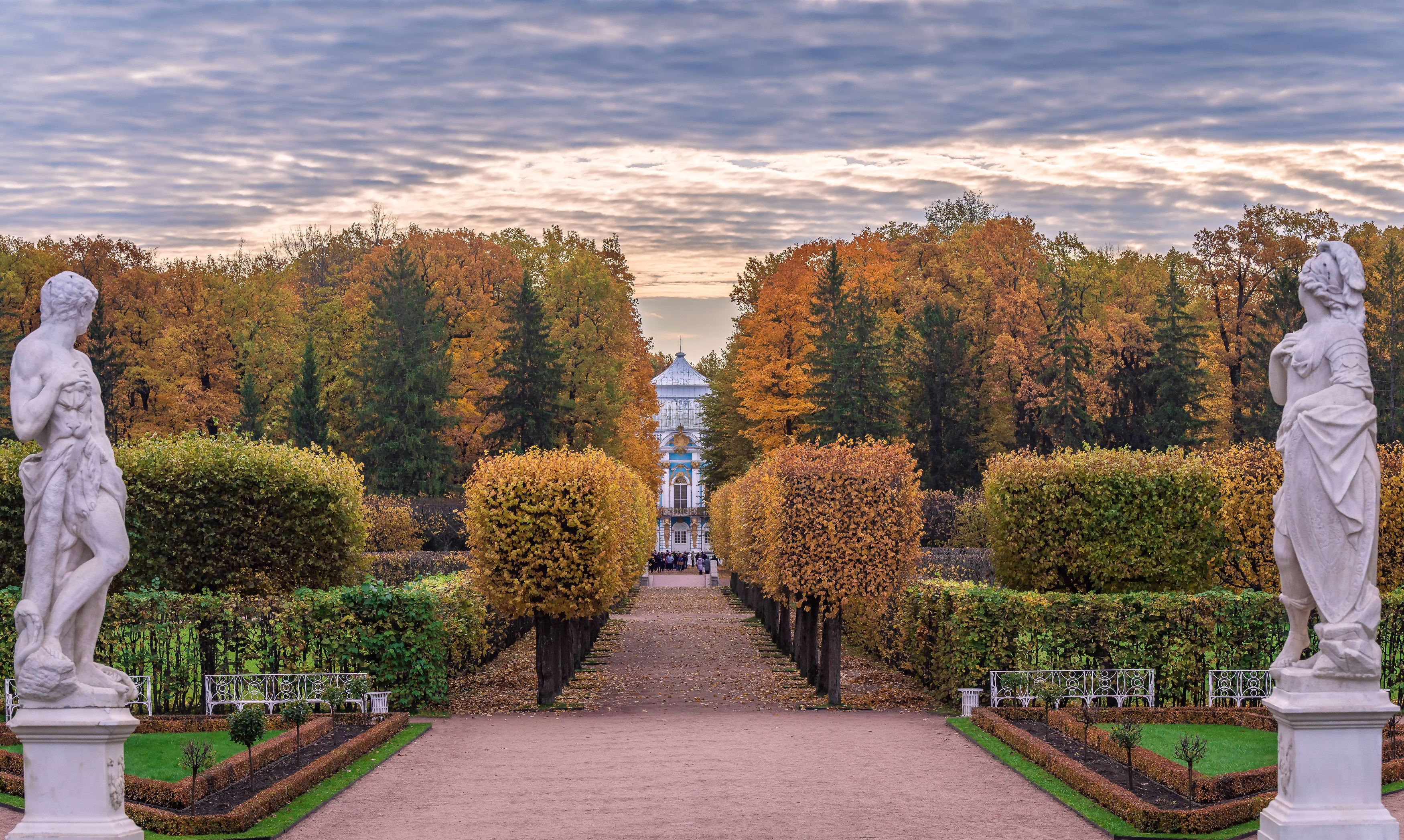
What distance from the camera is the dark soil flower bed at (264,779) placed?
13.1 meters

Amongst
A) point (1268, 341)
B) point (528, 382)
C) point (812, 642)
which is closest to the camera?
point (812, 642)

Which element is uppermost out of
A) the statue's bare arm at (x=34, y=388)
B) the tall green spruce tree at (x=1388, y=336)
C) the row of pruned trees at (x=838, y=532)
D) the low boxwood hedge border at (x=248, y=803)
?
the tall green spruce tree at (x=1388, y=336)

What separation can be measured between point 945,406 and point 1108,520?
101 feet

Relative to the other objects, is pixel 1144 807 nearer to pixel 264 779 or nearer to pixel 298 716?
pixel 264 779

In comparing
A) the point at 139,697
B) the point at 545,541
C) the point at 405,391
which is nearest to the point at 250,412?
the point at 405,391

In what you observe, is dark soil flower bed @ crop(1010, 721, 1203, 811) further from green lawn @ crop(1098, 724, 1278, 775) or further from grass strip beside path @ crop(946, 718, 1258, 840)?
green lawn @ crop(1098, 724, 1278, 775)

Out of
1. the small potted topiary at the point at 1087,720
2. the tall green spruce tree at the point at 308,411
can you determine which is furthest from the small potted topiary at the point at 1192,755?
the tall green spruce tree at the point at 308,411

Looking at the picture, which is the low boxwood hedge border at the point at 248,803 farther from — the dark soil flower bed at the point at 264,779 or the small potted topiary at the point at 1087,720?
the small potted topiary at the point at 1087,720

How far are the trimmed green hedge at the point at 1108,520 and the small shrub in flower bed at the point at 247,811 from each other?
1262 centimetres

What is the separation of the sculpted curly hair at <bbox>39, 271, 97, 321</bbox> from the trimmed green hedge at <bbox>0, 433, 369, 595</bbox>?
44.1 ft

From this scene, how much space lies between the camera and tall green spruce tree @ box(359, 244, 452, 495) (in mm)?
50500

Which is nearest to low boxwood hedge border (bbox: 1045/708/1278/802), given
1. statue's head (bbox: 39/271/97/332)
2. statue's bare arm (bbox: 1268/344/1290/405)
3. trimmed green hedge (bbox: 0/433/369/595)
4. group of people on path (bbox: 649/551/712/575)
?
statue's bare arm (bbox: 1268/344/1290/405)

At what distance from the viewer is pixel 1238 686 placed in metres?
19.9

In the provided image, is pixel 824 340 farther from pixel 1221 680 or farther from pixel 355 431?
pixel 1221 680
